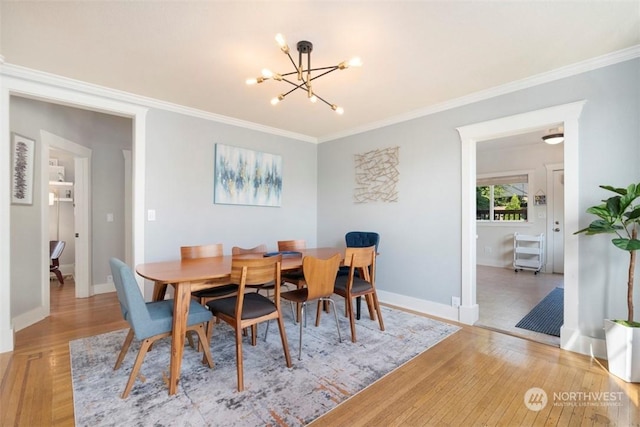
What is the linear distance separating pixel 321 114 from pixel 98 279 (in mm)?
3882

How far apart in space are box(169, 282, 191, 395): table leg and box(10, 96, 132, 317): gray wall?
2.21m

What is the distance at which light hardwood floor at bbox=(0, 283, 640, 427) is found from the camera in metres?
1.61

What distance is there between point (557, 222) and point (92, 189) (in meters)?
7.82

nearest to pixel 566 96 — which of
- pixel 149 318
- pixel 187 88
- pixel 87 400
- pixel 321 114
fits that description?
pixel 321 114

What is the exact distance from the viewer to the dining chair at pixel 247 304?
1888 millimetres

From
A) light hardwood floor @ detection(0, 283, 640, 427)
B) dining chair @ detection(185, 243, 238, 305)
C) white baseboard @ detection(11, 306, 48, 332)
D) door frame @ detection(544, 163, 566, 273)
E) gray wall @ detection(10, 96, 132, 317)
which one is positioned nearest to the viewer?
light hardwood floor @ detection(0, 283, 640, 427)

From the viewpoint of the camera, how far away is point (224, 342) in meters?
2.54

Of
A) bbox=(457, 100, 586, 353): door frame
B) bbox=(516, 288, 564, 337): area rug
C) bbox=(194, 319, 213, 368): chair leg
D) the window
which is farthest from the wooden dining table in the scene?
the window

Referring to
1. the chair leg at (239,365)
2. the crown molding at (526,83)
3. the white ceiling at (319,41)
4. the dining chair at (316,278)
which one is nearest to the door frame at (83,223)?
the white ceiling at (319,41)

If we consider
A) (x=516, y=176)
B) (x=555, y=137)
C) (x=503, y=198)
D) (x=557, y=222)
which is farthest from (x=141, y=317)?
(x=503, y=198)

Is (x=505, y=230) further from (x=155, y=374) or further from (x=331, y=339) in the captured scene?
(x=155, y=374)

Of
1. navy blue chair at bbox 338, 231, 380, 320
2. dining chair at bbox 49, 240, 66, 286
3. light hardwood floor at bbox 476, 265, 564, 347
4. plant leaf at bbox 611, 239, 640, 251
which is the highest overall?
plant leaf at bbox 611, 239, 640, 251

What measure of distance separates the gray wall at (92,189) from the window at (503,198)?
7002mm

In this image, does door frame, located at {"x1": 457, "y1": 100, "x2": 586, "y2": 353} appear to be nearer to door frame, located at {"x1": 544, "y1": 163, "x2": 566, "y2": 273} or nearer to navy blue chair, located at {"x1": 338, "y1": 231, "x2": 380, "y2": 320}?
navy blue chair, located at {"x1": 338, "y1": 231, "x2": 380, "y2": 320}
